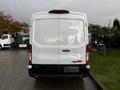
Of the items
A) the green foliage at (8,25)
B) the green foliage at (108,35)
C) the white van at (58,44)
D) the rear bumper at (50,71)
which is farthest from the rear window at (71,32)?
the green foliage at (8,25)

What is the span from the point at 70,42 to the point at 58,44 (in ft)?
1.30

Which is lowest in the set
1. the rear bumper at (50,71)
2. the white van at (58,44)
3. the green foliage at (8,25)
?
the rear bumper at (50,71)

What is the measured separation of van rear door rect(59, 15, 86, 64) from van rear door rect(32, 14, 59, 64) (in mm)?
177

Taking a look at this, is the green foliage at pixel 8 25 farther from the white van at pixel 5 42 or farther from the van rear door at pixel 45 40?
the van rear door at pixel 45 40

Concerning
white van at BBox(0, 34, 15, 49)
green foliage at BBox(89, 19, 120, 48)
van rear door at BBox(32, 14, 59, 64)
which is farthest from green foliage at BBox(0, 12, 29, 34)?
van rear door at BBox(32, 14, 59, 64)

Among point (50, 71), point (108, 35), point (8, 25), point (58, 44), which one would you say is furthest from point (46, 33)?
point (8, 25)

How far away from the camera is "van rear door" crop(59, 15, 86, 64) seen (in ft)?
31.3

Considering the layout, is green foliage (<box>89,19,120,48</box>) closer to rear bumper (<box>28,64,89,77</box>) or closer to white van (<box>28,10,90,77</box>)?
white van (<box>28,10,90,77</box>)

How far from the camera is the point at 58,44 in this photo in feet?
31.3

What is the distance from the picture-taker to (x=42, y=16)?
31.4 feet

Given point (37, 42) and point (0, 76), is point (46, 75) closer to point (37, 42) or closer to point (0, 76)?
Answer: point (37, 42)

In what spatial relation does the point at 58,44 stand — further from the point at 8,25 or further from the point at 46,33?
the point at 8,25

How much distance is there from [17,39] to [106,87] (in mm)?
29138

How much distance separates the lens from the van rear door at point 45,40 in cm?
949
